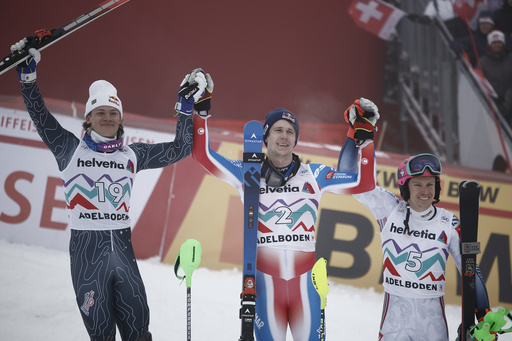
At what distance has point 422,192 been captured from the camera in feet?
10.3

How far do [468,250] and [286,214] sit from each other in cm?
111

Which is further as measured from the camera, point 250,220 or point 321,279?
point 250,220

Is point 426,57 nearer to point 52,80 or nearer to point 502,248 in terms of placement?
point 502,248

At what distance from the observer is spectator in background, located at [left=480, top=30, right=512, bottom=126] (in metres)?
6.55

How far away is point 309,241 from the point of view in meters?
3.03

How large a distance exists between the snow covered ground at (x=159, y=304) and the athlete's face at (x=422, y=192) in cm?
212

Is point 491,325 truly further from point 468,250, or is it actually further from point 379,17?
point 379,17

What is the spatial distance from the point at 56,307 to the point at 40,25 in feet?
11.9

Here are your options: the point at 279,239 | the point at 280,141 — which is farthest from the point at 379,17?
the point at 279,239

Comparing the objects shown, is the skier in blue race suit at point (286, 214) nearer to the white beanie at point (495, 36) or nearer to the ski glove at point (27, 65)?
the ski glove at point (27, 65)

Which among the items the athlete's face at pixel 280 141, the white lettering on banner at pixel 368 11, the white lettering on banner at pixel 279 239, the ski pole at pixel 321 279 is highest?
the white lettering on banner at pixel 368 11

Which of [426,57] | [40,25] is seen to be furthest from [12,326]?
[426,57]

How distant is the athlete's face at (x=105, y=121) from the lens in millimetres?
2994

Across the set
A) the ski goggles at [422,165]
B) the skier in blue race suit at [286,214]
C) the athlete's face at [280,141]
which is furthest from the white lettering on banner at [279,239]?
the ski goggles at [422,165]
